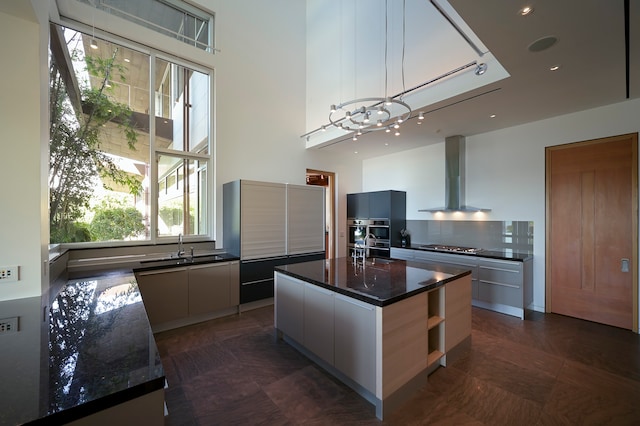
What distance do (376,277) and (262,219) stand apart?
7.24ft

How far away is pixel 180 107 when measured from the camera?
4.14m

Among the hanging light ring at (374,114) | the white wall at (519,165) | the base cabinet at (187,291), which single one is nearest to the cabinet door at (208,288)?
the base cabinet at (187,291)

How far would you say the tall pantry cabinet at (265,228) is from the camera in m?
3.88

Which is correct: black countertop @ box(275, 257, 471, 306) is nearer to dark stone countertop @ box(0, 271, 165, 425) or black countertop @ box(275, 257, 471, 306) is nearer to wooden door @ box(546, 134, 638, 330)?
dark stone countertop @ box(0, 271, 165, 425)

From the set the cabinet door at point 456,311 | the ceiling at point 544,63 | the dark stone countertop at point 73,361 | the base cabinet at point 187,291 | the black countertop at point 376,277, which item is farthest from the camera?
the base cabinet at point 187,291

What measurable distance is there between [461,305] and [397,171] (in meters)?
3.66

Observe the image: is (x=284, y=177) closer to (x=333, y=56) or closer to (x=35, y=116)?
(x=333, y=56)

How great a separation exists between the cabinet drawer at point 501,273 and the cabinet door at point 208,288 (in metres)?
3.75

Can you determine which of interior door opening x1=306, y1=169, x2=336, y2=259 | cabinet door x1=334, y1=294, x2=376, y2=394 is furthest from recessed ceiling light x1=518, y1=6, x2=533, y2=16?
interior door opening x1=306, y1=169, x2=336, y2=259

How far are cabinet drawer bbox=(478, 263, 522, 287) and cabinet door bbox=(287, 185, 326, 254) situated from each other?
256cm

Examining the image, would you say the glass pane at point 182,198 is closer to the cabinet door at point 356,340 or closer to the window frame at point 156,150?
the window frame at point 156,150

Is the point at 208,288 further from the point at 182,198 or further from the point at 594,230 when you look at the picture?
the point at 594,230

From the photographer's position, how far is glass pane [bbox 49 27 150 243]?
3.06 metres

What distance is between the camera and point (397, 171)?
576 centimetres
